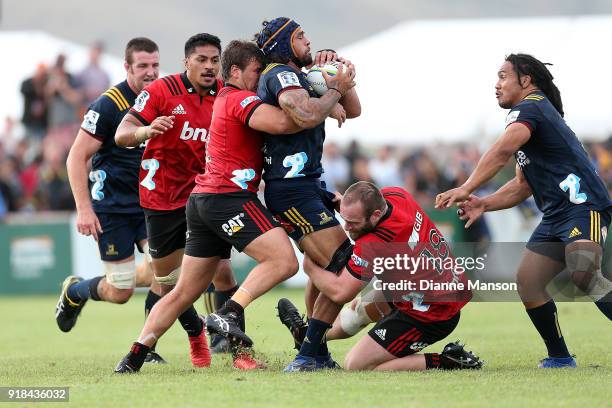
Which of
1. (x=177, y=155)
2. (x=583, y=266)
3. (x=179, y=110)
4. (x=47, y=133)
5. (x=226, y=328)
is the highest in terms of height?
(x=179, y=110)

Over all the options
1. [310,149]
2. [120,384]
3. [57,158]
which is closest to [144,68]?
[310,149]

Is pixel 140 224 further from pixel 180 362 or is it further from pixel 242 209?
pixel 242 209

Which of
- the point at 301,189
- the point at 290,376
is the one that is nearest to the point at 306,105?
the point at 301,189

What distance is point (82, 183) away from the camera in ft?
31.8

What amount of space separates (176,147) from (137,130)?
2.83ft

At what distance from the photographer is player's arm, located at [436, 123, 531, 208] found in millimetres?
8172

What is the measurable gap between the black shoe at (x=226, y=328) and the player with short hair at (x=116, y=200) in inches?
86.9

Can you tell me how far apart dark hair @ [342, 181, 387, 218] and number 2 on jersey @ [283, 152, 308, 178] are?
46 cm

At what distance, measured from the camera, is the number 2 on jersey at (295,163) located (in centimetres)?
834

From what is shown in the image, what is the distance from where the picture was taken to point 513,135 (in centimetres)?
827

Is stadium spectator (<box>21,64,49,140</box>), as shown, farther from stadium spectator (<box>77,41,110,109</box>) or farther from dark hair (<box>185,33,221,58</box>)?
dark hair (<box>185,33,221,58</box>)

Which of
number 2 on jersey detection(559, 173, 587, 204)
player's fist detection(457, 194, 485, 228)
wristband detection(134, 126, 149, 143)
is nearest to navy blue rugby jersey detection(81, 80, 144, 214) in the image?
wristband detection(134, 126, 149, 143)

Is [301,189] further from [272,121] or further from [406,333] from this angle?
[406,333]

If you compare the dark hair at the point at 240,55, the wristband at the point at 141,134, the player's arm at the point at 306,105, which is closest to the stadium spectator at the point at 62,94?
the wristband at the point at 141,134
